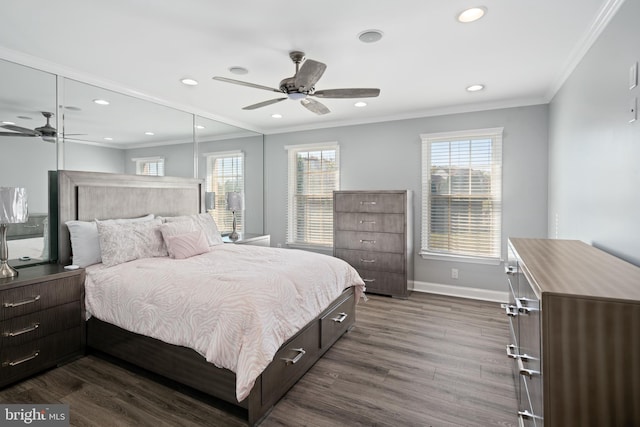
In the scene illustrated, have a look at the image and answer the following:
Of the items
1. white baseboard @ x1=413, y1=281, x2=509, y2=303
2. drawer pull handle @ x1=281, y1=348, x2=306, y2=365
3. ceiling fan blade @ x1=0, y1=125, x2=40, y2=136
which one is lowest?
white baseboard @ x1=413, y1=281, x2=509, y2=303

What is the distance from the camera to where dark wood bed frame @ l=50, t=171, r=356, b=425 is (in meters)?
2.07

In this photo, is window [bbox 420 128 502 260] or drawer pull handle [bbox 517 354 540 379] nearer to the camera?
drawer pull handle [bbox 517 354 540 379]

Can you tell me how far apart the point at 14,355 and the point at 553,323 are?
333cm

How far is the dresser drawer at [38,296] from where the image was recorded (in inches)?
89.0

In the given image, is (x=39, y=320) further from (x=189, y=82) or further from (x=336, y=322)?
(x=189, y=82)

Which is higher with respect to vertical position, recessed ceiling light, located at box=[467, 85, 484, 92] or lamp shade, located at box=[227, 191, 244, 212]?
recessed ceiling light, located at box=[467, 85, 484, 92]

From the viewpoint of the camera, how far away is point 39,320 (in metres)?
2.44

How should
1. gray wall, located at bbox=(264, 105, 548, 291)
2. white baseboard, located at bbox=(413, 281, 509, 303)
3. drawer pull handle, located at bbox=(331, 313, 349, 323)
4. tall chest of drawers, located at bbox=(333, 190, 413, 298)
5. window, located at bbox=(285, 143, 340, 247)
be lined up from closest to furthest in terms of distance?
drawer pull handle, located at bbox=(331, 313, 349, 323) → gray wall, located at bbox=(264, 105, 548, 291) → white baseboard, located at bbox=(413, 281, 509, 303) → tall chest of drawers, located at bbox=(333, 190, 413, 298) → window, located at bbox=(285, 143, 340, 247)

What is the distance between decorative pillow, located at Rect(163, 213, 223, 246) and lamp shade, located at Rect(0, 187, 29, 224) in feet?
4.47

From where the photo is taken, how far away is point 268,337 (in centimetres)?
189

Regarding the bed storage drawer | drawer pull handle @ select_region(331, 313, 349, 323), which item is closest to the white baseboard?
drawer pull handle @ select_region(331, 313, 349, 323)

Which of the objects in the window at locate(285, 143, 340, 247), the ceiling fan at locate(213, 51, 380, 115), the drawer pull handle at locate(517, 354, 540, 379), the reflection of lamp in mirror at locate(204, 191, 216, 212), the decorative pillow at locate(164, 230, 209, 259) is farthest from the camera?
the window at locate(285, 143, 340, 247)

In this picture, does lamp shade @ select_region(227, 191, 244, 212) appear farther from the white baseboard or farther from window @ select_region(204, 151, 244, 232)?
the white baseboard

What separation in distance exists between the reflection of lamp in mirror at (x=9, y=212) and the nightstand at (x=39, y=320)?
0.12m
